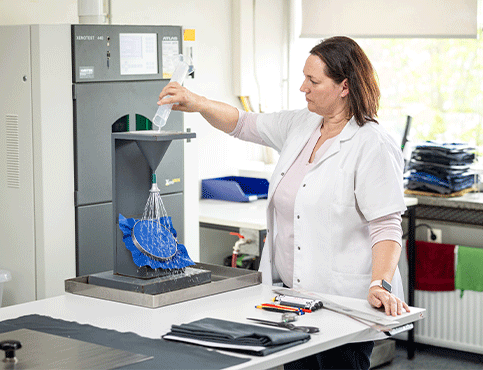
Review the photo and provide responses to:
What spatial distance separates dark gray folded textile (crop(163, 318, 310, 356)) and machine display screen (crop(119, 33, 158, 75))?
161 centimetres

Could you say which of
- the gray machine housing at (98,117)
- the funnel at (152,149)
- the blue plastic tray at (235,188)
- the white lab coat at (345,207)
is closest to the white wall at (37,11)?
the gray machine housing at (98,117)

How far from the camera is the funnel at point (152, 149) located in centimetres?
225

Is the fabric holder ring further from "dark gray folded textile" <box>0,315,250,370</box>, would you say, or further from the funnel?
"dark gray folded textile" <box>0,315,250,370</box>

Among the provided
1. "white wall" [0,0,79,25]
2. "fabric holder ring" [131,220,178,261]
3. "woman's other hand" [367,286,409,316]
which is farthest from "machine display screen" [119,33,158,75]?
"woman's other hand" [367,286,409,316]

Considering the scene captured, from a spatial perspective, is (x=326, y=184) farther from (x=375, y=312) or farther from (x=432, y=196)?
(x=432, y=196)

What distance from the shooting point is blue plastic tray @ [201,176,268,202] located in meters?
4.33

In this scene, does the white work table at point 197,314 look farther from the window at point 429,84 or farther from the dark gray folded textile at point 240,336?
the window at point 429,84

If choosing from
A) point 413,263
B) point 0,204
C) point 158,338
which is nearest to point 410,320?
point 158,338

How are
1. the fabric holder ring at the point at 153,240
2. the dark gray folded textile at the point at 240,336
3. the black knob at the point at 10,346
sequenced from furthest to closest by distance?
the fabric holder ring at the point at 153,240, the dark gray folded textile at the point at 240,336, the black knob at the point at 10,346

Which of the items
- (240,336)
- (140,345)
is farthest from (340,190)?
(140,345)

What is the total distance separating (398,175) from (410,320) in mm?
501

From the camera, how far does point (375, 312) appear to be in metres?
2.02

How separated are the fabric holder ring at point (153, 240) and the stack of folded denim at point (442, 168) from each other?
237cm

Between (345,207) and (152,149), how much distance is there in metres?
0.59
